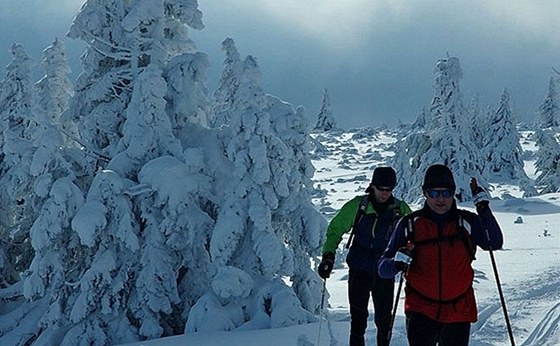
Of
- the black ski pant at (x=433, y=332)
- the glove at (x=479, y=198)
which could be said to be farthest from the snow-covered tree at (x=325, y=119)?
the black ski pant at (x=433, y=332)

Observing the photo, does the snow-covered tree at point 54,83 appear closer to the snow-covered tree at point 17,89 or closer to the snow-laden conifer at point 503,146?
the snow-covered tree at point 17,89

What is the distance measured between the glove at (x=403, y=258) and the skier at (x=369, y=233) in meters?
1.87

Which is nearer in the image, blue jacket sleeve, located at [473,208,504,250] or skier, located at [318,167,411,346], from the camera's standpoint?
blue jacket sleeve, located at [473,208,504,250]

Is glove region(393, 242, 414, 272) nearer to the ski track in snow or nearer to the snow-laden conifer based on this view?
the ski track in snow

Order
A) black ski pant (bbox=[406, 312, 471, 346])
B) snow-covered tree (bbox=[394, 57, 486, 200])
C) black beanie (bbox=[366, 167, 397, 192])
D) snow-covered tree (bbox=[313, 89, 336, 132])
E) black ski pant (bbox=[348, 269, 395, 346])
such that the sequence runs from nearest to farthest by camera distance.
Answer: black ski pant (bbox=[406, 312, 471, 346]), black beanie (bbox=[366, 167, 397, 192]), black ski pant (bbox=[348, 269, 395, 346]), snow-covered tree (bbox=[394, 57, 486, 200]), snow-covered tree (bbox=[313, 89, 336, 132])

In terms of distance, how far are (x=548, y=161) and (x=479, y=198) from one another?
46727 mm

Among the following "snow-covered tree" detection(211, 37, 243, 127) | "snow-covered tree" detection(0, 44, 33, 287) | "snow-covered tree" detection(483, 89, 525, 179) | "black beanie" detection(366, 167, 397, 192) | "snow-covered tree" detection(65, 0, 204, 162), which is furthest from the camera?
"snow-covered tree" detection(483, 89, 525, 179)

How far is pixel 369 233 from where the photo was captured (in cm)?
695

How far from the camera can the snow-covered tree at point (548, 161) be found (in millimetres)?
45562

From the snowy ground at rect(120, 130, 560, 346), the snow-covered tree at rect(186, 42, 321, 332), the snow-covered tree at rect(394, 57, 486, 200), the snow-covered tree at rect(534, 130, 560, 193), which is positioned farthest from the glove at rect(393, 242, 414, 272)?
the snow-covered tree at rect(534, 130, 560, 193)

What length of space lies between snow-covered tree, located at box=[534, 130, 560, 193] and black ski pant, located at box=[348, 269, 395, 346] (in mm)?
41969

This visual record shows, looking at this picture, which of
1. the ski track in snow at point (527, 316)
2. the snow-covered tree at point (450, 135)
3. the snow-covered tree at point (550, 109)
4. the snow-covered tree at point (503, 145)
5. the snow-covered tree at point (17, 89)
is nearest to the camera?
the ski track in snow at point (527, 316)

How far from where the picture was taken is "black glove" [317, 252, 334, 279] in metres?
6.86

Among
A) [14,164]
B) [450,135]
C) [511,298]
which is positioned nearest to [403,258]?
[511,298]
